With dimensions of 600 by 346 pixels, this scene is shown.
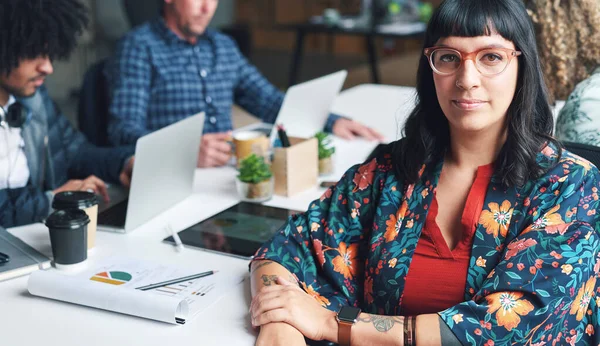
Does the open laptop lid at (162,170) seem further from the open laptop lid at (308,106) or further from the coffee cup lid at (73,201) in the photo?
the open laptop lid at (308,106)

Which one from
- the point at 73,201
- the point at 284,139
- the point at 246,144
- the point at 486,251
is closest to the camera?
the point at 486,251

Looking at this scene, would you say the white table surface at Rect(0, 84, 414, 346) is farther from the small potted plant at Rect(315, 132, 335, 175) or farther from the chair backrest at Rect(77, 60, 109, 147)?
the chair backrest at Rect(77, 60, 109, 147)

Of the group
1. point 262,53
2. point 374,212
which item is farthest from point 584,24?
point 262,53

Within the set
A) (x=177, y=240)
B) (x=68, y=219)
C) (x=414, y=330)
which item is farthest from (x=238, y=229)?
(x=414, y=330)

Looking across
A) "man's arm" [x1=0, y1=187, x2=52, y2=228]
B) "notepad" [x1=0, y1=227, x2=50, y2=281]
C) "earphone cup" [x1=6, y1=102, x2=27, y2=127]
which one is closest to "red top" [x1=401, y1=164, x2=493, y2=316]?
"notepad" [x1=0, y1=227, x2=50, y2=281]

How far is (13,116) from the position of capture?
2.02m

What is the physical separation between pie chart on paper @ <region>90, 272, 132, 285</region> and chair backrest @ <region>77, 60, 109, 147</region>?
52.0 inches

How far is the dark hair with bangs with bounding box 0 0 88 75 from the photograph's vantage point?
1987 millimetres

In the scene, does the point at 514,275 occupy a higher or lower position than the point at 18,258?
higher

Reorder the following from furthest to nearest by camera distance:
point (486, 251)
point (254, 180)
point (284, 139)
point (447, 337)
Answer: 1. point (284, 139)
2. point (254, 180)
3. point (486, 251)
4. point (447, 337)

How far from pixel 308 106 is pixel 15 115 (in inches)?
35.9

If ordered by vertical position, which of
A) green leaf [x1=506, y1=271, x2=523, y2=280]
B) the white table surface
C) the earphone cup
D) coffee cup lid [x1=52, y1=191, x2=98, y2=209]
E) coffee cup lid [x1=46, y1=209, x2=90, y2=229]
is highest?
the earphone cup

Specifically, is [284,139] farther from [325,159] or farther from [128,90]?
[128,90]

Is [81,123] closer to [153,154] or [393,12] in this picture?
[153,154]
